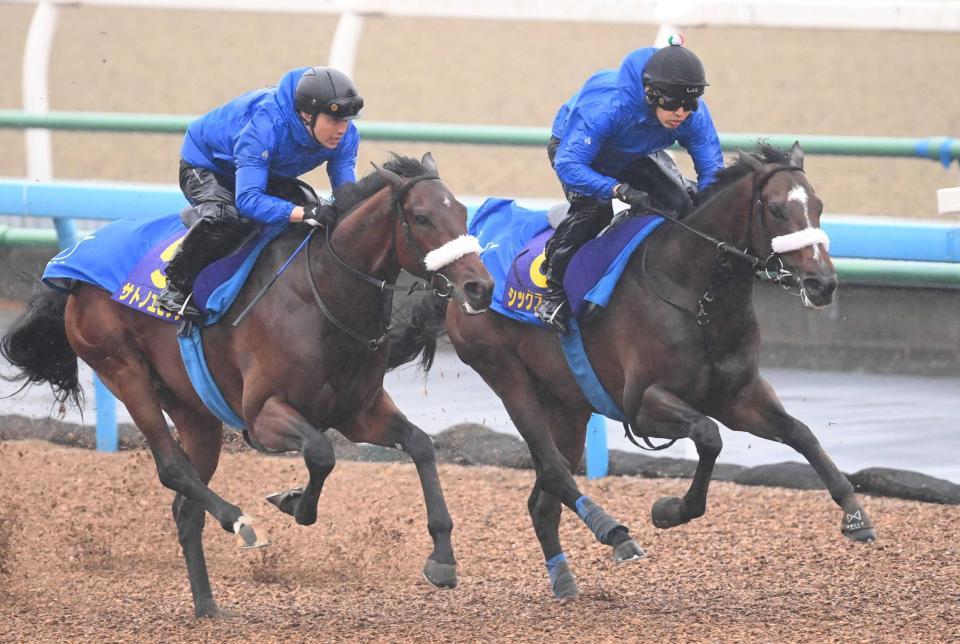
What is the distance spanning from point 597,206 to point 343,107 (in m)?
1.10

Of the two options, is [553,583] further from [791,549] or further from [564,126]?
[564,126]

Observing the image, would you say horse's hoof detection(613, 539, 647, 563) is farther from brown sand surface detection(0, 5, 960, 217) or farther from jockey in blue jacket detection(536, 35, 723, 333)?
brown sand surface detection(0, 5, 960, 217)

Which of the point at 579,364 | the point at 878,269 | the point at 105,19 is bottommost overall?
the point at 105,19

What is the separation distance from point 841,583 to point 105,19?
89.6 ft

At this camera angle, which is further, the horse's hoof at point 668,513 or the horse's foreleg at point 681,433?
the horse's hoof at point 668,513

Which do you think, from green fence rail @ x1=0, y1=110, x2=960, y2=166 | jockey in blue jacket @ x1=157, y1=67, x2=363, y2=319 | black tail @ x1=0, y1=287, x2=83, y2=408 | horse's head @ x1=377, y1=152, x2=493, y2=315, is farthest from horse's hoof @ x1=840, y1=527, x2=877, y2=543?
black tail @ x1=0, y1=287, x2=83, y2=408

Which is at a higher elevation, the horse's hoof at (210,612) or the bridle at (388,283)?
the bridle at (388,283)

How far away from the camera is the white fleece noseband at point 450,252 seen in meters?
4.91

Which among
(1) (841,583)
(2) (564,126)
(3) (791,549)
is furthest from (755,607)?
(2) (564,126)

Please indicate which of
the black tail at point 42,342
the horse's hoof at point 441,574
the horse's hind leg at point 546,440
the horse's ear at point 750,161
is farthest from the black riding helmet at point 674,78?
the black tail at point 42,342

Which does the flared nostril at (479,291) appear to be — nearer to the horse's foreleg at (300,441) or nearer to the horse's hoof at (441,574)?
the horse's foreleg at (300,441)

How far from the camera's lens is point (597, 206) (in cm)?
584

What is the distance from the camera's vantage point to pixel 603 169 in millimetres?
5914

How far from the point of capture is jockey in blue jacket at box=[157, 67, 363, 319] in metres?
5.36
